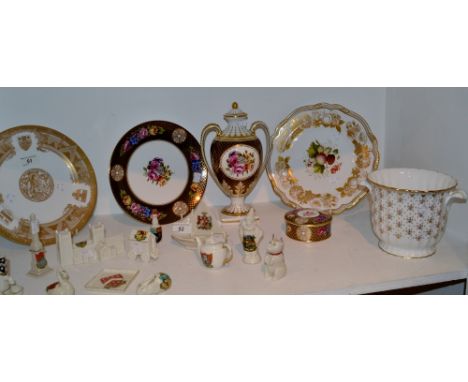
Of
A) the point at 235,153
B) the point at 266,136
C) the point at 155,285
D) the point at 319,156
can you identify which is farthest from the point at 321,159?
the point at 155,285

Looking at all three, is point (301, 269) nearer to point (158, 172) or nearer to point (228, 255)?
point (228, 255)

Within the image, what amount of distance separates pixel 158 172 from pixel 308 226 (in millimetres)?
472

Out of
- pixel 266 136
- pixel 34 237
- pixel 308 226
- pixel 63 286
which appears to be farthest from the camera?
pixel 266 136

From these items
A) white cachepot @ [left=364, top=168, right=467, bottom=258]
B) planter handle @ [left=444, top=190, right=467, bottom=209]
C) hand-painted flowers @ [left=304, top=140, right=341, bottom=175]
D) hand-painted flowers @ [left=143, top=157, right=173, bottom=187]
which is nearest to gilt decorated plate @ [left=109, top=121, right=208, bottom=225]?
hand-painted flowers @ [left=143, top=157, right=173, bottom=187]

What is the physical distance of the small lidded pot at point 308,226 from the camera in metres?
1.15

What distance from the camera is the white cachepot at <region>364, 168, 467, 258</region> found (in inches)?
39.0

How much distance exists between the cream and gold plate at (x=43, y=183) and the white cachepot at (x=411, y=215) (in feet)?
2.46

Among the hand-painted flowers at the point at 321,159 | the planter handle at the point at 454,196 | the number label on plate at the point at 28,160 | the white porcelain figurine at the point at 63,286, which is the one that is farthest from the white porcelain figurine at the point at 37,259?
the planter handle at the point at 454,196

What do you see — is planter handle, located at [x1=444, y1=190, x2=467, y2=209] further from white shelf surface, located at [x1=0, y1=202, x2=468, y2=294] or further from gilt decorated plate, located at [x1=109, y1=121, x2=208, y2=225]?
gilt decorated plate, located at [x1=109, y1=121, x2=208, y2=225]

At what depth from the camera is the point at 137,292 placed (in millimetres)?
Answer: 933

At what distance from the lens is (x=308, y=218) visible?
1177mm

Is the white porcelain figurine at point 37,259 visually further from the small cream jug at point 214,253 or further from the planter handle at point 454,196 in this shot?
the planter handle at point 454,196
